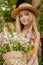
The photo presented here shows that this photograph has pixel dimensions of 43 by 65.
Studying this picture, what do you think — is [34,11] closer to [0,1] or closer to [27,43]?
[27,43]

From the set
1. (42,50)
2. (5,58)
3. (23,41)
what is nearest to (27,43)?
(23,41)

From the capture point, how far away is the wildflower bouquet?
89.8 inches

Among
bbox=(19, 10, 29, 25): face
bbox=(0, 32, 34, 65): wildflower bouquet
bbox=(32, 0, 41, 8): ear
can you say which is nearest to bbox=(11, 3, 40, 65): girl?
bbox=(19, 10, 29, 25): face

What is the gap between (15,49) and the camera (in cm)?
232

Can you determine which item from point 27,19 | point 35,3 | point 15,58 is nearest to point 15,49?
point 15,58

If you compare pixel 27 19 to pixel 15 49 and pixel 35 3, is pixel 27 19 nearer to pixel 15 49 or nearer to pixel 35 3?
pixel 15 49

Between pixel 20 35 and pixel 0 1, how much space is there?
131cm

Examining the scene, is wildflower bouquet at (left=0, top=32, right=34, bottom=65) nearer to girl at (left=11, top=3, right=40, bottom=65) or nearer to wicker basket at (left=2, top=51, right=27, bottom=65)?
wicker basket at (left=2, top=51, right=27, bottom=65)

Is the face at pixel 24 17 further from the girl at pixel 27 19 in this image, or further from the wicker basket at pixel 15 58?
the wicker basket at pixel 15 58

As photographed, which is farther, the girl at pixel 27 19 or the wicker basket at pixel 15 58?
the girl at pixel 27 19

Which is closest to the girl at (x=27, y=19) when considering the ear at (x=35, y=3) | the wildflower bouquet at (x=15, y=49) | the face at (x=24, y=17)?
the face at (x=24, y=17)

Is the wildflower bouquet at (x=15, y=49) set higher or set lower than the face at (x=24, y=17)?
lower

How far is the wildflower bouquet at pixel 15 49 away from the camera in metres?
2.28

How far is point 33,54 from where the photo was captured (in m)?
2.41
